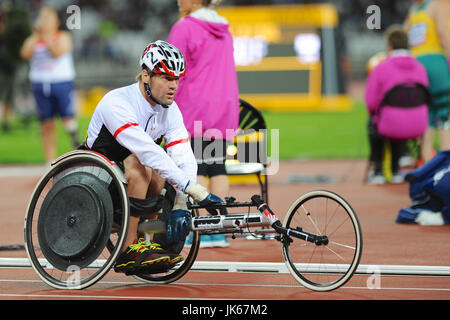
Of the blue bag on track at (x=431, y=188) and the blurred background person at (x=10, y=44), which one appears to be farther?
the blurred background person at (x=10, y=44)

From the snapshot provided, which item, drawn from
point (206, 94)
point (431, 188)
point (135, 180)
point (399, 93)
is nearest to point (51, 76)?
point (399, 93)

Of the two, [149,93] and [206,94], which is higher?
[149,93]

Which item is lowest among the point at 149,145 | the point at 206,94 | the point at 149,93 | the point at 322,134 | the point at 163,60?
the point at 322,134

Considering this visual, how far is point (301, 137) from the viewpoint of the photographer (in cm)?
1778

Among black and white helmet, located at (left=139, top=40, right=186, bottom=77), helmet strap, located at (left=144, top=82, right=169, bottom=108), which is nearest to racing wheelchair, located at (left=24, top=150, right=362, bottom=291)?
helmet strap, located at (left=144, top=82, right=169, bottom=108)

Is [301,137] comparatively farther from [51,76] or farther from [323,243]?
[323,243]

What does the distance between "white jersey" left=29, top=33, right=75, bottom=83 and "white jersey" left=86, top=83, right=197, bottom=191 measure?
282 inches

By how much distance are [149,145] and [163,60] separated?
53 centimetres

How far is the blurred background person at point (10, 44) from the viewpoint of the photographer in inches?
719

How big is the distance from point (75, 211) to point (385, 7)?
33719 millimetres

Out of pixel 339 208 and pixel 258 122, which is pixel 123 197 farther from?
pixel 258 122

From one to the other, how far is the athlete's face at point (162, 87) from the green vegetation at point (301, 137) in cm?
905

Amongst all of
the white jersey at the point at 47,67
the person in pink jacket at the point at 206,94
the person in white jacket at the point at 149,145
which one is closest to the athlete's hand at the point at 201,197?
the person in white jacket at the point at 149,145

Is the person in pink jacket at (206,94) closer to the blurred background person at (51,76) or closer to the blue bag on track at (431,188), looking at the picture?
the blue bag on track at (431,188)
